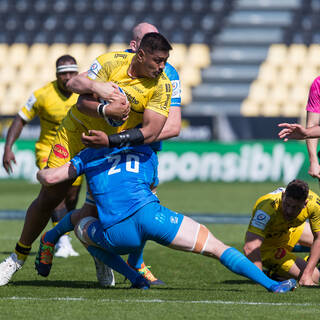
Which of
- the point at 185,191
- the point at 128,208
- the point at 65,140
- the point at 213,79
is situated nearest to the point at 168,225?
the point at 128,208

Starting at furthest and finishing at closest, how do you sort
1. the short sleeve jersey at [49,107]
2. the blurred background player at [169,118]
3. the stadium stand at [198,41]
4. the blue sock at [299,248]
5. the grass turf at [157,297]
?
the stadium stand at [198,41] < the short sleeve jersey at [49,107] < the blue sock at [299,248] < the blurred background player at [169,118] < the grass turf at [157,297]

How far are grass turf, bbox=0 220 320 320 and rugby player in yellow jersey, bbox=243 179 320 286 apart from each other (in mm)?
371

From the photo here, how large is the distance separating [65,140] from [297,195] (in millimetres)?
2014

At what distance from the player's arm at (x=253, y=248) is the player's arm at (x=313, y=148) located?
2.60 ft

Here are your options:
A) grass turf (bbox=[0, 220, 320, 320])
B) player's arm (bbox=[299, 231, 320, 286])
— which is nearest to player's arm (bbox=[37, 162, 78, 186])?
grass turf (bbox=[0, 220, 320, 320])

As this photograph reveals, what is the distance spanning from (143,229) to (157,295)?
50 centimetres

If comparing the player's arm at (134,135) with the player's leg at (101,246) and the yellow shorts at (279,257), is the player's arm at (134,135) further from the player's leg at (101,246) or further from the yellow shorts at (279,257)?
the yellow shorts at (279,257)

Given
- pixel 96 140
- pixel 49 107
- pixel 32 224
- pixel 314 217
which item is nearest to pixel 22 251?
pixel 32 224

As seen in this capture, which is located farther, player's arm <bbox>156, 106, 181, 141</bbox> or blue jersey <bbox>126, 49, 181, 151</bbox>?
blue jersey <bbox>126, 49, 181, 151</bbox>

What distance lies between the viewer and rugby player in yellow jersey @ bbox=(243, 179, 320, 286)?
6617 mm

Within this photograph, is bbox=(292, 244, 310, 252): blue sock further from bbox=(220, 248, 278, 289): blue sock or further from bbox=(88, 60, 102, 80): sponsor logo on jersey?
bbox=(88, 60, 102, 80): sponsor logo on jersey

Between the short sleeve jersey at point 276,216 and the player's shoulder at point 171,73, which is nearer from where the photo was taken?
the player's shoulder at point 171,73

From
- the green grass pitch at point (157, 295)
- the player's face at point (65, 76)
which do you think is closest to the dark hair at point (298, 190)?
the green grass pitch at point (157, 295)

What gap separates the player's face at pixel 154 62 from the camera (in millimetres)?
5656
